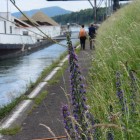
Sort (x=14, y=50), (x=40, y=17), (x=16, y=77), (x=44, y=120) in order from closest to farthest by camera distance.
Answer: (x=44, y=120), (x=16, y=77), (x=14, y=50), (x=40, y=17)

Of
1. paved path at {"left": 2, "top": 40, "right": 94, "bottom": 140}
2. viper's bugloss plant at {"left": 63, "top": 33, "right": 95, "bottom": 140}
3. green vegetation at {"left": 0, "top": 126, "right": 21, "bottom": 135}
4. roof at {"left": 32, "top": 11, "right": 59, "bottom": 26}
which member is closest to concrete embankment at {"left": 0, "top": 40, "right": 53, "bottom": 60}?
paved path at {"left": 2, "top": 40, "right": 94, "bottom": 140}

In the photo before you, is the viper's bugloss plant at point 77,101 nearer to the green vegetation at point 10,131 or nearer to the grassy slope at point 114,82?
the grassy slope at point 114,82

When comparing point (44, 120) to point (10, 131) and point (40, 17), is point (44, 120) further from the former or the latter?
point (40, 17)

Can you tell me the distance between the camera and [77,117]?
3.47 m

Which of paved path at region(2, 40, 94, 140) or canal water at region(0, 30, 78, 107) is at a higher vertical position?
paved path at region(2, 40, 94, 140)

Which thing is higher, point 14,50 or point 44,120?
point 44,120

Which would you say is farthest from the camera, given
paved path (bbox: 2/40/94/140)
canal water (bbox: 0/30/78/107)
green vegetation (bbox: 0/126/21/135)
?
canal water (bbox: 0/30/78/107)

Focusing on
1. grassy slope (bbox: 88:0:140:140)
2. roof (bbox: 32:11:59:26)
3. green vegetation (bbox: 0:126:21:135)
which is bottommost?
green vegetation (bbox: 0:126:21:135)

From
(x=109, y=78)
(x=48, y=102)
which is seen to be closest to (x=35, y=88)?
(x=48, y=102)

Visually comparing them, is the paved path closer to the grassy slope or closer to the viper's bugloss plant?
the grassy slope

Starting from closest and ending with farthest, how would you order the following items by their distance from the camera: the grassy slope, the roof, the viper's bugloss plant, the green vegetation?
the viper's bugloss plant < the grassy slope < the green vegetation < the roof

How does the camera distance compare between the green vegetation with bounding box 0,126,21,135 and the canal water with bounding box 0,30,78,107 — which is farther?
the canal water with bounding box 0,30,78,107

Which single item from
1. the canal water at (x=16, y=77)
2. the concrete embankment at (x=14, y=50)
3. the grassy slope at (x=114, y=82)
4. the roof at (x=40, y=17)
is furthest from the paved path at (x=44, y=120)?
the roof at (x=40, y=17)

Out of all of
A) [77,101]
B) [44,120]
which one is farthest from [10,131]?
[77,101]
